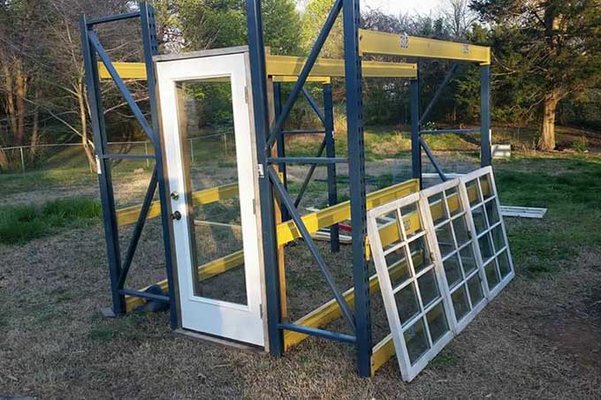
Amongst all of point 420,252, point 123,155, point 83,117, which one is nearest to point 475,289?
point 420,252

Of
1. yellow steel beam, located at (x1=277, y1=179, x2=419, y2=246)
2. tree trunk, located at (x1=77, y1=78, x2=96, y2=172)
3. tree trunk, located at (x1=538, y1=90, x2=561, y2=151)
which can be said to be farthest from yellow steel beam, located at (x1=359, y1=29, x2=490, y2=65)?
tree trunk, located at (x1=77, y1=78, x2=96, y2=172)

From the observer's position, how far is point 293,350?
4.12 m

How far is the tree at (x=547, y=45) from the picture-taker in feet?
47.3

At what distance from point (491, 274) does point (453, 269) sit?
0.77 m

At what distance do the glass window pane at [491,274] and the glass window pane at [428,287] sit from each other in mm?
1063

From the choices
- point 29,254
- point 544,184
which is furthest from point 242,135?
point 544,184

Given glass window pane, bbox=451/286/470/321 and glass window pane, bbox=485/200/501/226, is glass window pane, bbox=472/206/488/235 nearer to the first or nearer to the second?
glass window pane, bbox=485/200/501/226

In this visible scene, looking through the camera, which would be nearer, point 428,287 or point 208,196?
point 428,287

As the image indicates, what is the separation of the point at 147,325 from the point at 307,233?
1887 mm

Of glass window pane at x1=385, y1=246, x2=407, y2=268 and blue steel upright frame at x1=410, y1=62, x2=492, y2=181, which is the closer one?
glass window pane at x1=385, y1=246, x2=407, y2=268

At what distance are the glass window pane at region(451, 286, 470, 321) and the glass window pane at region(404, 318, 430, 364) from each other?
0.72 meters

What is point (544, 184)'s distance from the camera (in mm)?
10492

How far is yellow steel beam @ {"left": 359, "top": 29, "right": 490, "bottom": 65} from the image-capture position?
136 inches

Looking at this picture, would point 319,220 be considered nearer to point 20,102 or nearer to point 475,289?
point 475,289
